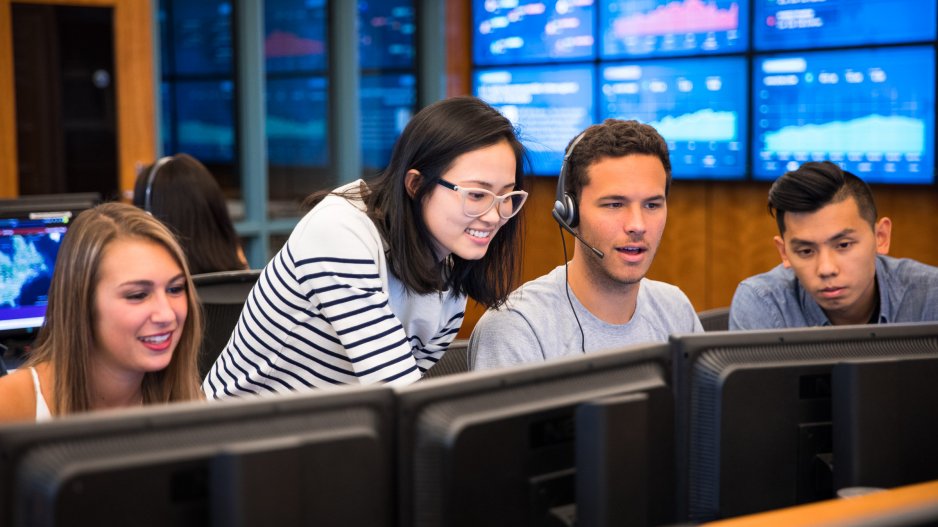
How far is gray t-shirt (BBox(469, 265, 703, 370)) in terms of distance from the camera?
1.71 metres

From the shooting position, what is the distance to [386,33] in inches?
231

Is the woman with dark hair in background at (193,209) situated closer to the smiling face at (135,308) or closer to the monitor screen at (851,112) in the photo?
the smiling face at (135,308)

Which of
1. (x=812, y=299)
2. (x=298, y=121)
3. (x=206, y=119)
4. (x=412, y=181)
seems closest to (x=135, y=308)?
(x=412, y=181)

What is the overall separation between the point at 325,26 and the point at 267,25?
32cm

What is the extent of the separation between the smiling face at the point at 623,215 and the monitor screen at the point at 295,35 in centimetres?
397

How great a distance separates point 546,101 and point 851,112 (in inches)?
63.9

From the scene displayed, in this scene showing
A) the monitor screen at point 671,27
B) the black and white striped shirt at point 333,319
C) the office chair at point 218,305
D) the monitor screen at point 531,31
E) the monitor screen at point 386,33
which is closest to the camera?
the black and white striped shirt at point 333,319

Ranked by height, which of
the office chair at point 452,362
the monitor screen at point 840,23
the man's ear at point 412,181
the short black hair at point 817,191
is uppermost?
the monitor screen at point 840,23

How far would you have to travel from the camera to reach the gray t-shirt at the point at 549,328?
171 cm

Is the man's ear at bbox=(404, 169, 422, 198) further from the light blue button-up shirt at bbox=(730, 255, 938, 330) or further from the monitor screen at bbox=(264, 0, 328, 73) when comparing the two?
the monitor screen at bbox=(264, 0, 328, 73)

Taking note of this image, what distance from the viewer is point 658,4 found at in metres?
4.93

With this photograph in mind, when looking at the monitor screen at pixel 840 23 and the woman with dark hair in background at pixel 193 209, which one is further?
the monitor screen at pixel 840 23

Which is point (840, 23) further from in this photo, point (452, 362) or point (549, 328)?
point (549, 328)

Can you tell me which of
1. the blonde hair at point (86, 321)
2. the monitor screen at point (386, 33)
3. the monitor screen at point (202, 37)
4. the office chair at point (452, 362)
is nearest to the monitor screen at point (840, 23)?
the monitor screen at point (386, 33)
